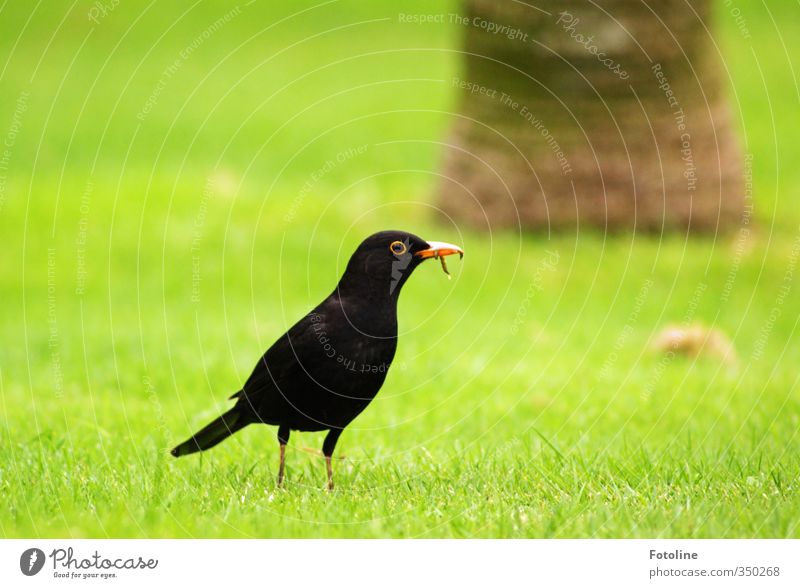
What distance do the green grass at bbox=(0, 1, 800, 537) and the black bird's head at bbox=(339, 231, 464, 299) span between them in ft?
3.15

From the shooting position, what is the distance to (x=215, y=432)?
5.33m

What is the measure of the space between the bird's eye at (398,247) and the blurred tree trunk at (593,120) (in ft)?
21.9

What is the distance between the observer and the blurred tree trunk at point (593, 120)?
36.3 feet

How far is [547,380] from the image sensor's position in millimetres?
8648

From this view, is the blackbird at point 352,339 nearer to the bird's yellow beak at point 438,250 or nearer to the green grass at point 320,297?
the bird's yellow beak at point 438,250

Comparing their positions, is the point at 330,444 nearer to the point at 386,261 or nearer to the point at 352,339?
the point at 352,339

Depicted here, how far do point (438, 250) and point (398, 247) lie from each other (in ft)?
0.62

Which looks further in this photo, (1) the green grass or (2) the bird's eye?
(1) the green grass

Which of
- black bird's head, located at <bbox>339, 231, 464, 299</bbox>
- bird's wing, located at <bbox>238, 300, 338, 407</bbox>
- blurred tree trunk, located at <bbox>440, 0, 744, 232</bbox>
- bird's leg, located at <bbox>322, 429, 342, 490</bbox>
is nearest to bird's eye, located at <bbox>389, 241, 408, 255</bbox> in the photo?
black bird's head, located at <bbox>339, 231, 464, 299</bbox>

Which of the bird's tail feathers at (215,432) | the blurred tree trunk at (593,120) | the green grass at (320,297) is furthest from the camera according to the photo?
the blurred tree trunk at (593,120)

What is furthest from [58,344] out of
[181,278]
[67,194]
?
[67,194]

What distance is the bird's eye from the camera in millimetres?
4750

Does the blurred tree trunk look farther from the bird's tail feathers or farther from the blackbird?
the blackbird

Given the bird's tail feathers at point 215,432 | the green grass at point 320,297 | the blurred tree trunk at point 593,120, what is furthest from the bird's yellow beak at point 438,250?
the blurred tree trunk at point 593,120
